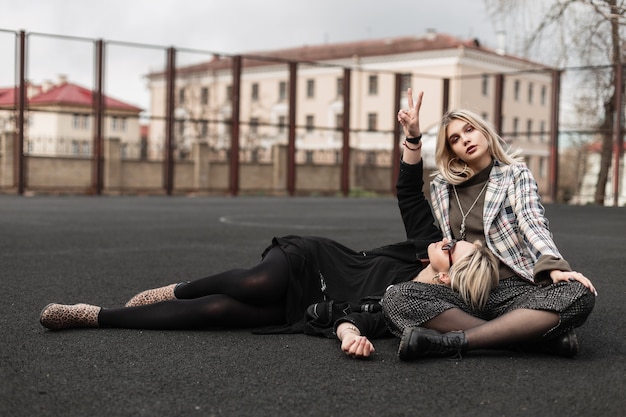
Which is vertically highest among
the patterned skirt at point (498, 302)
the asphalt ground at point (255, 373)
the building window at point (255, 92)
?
the building window at point (255, 92)

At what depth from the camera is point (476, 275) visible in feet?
11.8

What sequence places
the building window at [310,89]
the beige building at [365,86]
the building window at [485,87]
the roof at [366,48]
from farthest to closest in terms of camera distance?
1. the building window at [310,89]
2. the roof at [366,48]
3. the building window at [485,87]
4. the beige building at [365,86]

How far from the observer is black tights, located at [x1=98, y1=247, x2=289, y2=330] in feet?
12.5

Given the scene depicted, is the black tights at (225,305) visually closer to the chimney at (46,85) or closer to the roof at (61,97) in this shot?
the roof at (61,97)

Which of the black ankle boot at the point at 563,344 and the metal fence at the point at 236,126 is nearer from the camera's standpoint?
the black ankle boot at the point at 563,344

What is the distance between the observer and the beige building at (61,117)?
68.9ft

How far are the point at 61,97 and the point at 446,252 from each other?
19692 millimetres

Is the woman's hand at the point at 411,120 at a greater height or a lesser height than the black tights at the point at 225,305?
greater

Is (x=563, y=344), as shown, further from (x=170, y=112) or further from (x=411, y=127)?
(x=170, y=112)

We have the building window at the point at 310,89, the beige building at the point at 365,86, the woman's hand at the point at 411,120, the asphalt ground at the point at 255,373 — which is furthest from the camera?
the building window at the point at 310,89

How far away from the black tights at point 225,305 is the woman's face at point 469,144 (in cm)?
89

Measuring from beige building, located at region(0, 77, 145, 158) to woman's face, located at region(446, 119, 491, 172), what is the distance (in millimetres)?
18312

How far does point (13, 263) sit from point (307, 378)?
4.29 meters

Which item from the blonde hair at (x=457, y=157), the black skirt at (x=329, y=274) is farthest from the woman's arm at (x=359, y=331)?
the blonde hair at (x=457, y=157)
